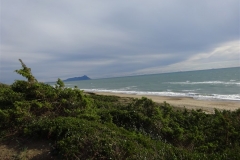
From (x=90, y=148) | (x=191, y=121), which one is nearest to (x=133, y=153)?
(x=90, y=148)

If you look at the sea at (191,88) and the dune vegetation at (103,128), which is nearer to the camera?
the dune vegetation at (103,128)

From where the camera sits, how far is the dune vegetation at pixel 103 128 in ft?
12.4

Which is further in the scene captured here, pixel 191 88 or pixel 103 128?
pixel 191 88

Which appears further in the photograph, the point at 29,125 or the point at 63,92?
the point at 63,92

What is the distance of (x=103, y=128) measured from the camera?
184 inches

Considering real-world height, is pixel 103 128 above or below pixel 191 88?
above

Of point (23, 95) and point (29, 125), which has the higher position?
point (23, 95)

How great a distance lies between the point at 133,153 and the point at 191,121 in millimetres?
4361

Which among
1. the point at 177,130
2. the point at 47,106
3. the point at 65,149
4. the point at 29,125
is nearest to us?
the point at 65,149

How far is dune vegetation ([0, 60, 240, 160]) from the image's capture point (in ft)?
12.4

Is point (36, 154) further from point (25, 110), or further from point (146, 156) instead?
point (146, 156)

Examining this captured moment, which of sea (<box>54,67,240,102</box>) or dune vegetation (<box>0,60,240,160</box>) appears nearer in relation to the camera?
dune vegetation (<box>0,60,240,160</box>)

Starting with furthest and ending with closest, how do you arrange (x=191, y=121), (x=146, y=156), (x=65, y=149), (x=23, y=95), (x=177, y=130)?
(x=191, y=121) < (x=23, y=95) < (x=177, y=130) < (x=65, y=149) < (x=146, y=156)

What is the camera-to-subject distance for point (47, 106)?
6.33 metres
